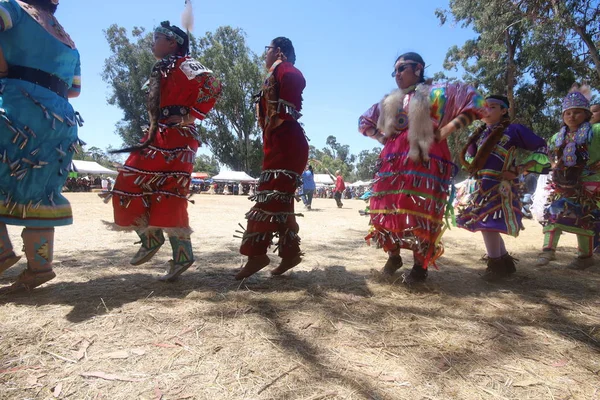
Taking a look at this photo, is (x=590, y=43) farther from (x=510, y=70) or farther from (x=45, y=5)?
(x=45, y=5)

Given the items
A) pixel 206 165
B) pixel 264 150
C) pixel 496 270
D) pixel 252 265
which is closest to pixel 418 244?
pixel 496 270

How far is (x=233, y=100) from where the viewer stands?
1356 inches

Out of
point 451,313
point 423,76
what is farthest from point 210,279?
point 423,76

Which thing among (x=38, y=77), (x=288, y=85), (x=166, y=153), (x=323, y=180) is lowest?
(x=166, y=153)

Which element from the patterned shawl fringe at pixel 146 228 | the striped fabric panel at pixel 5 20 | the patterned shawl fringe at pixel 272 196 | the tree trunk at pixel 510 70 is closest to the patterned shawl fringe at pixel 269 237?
the patterned shawl fringe at pixel 272 196

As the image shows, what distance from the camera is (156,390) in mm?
1319

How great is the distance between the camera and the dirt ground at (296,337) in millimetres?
1364

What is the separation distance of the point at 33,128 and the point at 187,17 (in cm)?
156

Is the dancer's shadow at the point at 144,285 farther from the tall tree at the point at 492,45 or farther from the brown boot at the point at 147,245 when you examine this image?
the tall tree at the point at 492,45

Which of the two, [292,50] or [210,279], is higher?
[292,50]

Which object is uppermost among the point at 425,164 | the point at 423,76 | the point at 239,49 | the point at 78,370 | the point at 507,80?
the point at 239,49

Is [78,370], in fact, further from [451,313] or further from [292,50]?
[292,50]

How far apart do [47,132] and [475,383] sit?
111 inches

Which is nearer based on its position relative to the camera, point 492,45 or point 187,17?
point 187,17
